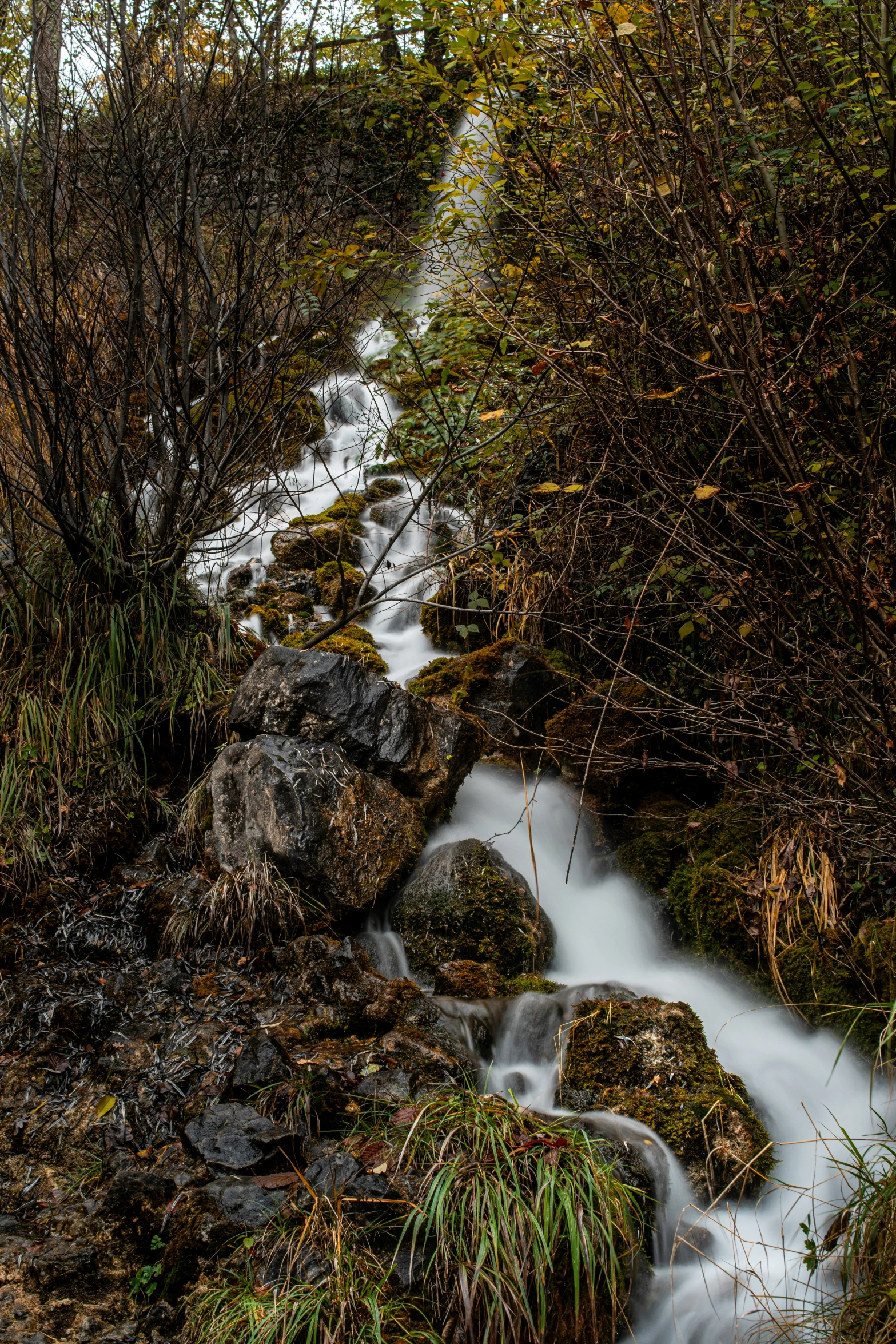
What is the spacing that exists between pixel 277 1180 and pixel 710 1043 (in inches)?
86.8

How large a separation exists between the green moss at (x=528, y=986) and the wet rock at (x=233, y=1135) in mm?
1415

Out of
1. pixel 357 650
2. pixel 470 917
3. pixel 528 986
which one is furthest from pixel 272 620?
pixel 528 986

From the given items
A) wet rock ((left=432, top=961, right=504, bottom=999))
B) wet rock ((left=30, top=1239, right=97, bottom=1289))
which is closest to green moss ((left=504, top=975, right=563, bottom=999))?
Answer: wet rock ((left=432, top=961, right=504, bottom=999))

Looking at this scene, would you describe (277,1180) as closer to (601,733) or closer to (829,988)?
(829,988)

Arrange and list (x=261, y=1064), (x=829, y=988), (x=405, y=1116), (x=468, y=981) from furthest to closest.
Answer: (x=468, y=981), (x=829, y=988), (x=261, y=1064), (x=405, y=1116)

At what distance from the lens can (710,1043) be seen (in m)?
4.09

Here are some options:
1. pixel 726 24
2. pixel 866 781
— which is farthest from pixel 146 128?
pixel 866 781

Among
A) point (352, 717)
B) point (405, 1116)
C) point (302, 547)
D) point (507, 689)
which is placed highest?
point (302, 547)

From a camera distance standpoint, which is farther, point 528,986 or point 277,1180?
point 528,986

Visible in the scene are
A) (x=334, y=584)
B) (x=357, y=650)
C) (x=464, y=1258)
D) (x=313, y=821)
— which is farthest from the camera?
(x=334, y=584)

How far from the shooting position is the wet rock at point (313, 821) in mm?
4465

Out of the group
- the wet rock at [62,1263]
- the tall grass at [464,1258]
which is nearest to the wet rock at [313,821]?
the tall grass at [464,1258]

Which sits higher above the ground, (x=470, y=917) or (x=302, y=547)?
(x=302, y=547)

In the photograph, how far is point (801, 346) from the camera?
110 inches
